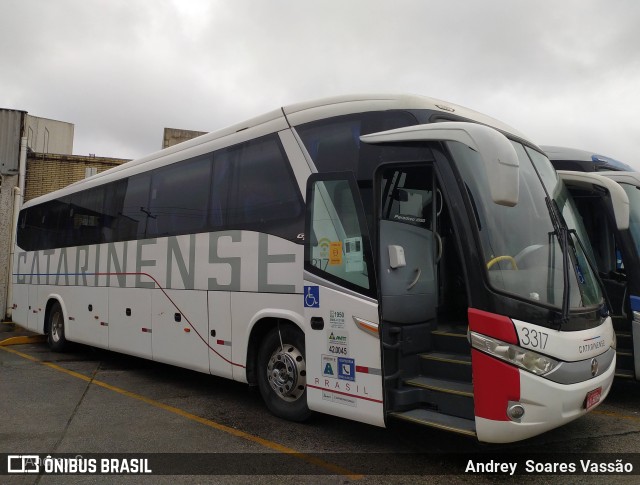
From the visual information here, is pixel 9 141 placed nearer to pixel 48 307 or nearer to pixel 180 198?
pixel 48 307

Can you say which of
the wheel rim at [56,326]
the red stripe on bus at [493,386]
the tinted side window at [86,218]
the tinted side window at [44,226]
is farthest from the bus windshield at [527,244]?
the wheel rim at [56,326]

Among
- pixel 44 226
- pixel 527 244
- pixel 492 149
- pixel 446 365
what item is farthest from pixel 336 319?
pixel 44 226

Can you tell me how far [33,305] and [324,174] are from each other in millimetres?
10168

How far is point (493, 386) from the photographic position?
12.5 feet

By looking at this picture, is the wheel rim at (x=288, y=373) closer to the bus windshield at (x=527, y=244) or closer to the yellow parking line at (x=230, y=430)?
the yellow parking line at (x=230, y=430)

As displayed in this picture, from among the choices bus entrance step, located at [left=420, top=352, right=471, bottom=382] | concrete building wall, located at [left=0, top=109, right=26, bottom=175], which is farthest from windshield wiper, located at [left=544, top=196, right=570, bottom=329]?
concrete building wall, located at [left=0, top=109, right=26, bottom=175]

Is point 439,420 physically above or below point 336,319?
below

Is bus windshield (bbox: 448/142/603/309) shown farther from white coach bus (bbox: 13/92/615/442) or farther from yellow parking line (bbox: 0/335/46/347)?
yellow parking line (bbox: 0/335/46/347)

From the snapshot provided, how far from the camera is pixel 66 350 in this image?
11133mm

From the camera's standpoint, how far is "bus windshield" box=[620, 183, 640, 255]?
6.46 metres

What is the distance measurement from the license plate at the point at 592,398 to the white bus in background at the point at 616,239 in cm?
231

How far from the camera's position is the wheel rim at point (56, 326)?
436 inches

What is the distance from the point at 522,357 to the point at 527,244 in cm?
102

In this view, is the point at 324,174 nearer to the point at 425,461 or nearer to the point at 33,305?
the point at 425,461
